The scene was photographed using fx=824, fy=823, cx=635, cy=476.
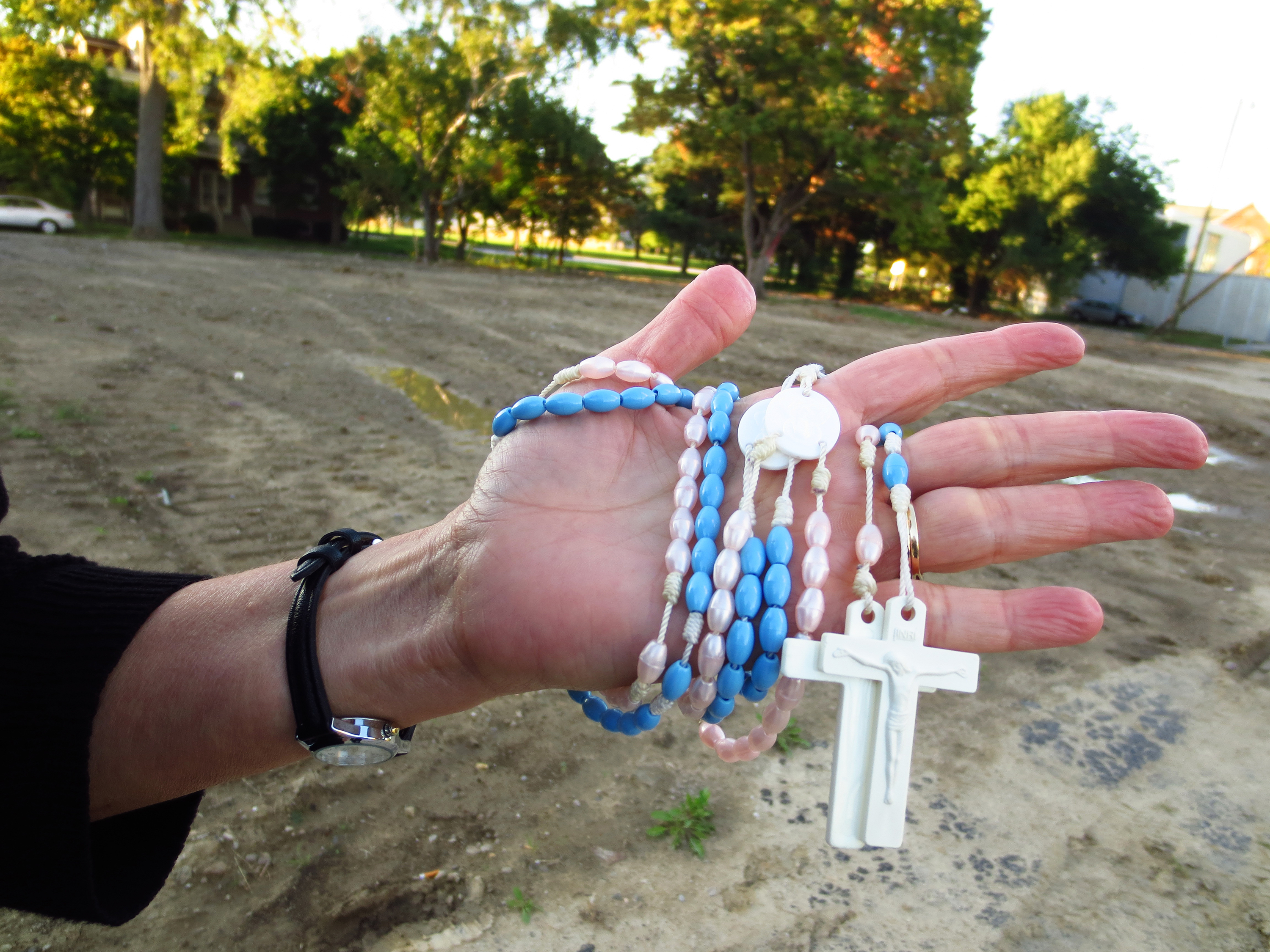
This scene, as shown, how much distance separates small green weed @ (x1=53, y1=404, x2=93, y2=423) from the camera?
5348mm

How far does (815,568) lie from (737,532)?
0.15 metres

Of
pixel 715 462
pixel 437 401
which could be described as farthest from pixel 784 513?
pixel 437 401

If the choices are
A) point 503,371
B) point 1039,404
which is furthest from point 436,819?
point 1039,404

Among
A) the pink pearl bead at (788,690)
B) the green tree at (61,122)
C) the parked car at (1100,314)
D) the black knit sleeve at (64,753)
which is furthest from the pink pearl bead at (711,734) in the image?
the parked car at (1100,314)

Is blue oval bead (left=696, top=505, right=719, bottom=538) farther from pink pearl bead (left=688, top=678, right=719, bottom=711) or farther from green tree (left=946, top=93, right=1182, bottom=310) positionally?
green tree (left=946, top=93, right=1182, bottom=310)

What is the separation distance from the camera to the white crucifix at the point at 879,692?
1.38 meters

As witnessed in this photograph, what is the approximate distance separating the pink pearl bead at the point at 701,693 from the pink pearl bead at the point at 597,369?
2.15ft

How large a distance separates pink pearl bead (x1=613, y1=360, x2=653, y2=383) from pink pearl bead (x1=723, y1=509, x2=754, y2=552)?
0.39 metres

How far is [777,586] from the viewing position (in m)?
1.42

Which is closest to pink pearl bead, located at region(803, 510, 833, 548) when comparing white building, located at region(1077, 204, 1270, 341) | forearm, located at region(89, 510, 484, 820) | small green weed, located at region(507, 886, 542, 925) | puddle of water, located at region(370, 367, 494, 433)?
forearm, located at region(89, 510, 484, 820)

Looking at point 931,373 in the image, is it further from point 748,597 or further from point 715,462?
point 748,597

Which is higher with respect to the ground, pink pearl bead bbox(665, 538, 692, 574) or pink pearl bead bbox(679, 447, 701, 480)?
pink pearl bead bbox(679, 447, 701, 480)

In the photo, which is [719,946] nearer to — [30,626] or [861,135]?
[30,626]

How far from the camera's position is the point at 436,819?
8.27ft
